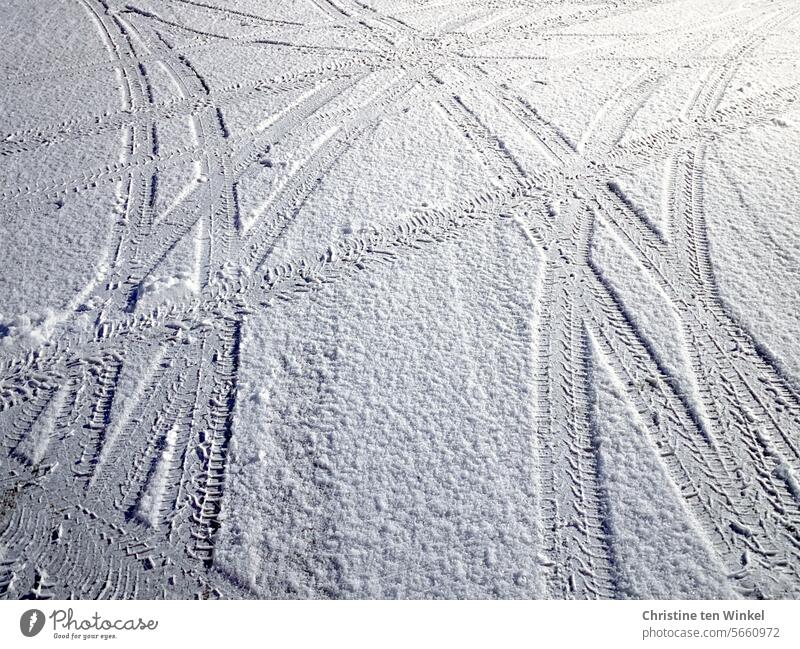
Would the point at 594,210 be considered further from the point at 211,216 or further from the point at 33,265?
the point at 33,265
